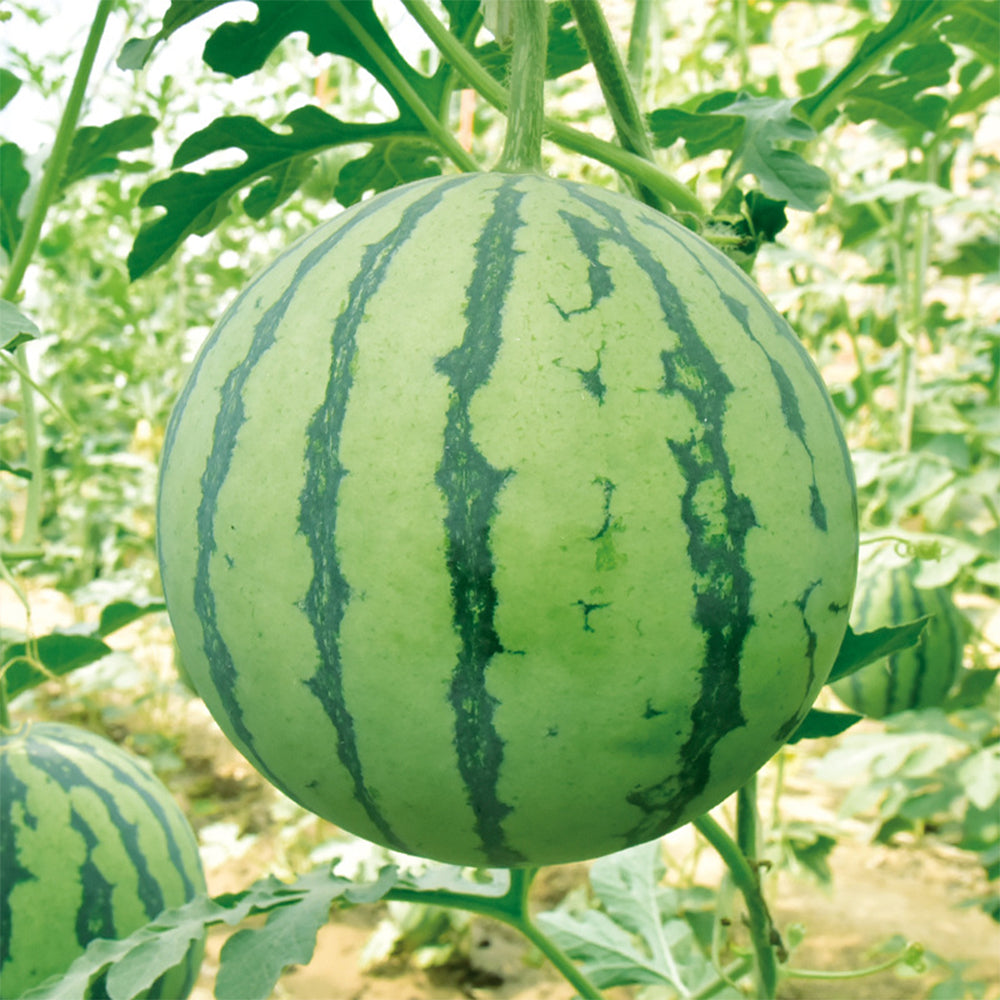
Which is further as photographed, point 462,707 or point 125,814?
point 125,814

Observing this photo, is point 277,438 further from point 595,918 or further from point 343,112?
point 343,112

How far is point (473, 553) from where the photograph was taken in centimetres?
74

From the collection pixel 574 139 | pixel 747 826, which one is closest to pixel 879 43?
pixel 574 139

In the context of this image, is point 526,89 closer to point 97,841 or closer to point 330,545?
point 330,545

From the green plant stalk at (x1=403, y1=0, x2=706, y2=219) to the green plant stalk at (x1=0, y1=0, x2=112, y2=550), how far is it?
1.62ft

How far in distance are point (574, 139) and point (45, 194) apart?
851 mm

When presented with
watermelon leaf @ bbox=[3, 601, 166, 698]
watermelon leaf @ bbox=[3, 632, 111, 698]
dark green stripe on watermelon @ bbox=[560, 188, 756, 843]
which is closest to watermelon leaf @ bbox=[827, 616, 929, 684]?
dark green stripe on watermelon @ bbox=[560, 188, 756, 843]

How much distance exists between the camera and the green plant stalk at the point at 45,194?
1410mm

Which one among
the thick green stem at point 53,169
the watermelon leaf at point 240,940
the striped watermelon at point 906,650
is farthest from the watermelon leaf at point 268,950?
the striped watermelon at point 906,650

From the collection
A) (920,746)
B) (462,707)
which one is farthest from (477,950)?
(462,707)

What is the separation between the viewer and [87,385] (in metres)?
6.38

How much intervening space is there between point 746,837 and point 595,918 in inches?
24.3

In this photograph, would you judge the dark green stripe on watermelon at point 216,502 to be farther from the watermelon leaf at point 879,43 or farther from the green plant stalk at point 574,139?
the watermelon leaf at point 879,43

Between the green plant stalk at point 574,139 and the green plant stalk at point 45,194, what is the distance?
1.62ft
